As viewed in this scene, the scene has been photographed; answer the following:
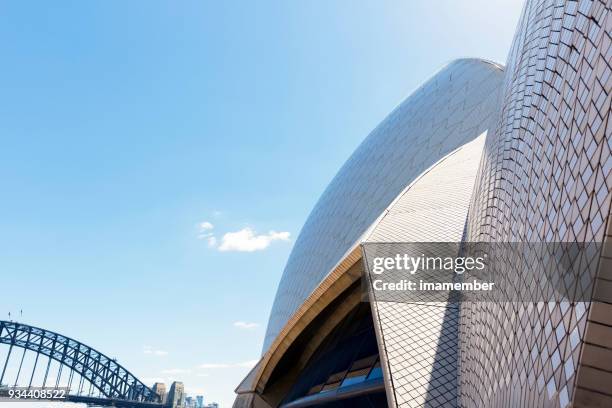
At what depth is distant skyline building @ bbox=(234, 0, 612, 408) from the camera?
18.8ft

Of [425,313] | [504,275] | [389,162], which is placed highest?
[389,162]

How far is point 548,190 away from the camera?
289 inches

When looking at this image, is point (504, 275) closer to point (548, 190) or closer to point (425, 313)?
point (548, 190)

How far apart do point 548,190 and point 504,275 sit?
2.72 m

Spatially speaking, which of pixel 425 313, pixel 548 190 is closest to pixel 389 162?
pixel 425 313

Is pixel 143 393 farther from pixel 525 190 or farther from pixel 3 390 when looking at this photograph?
pixel 525 190

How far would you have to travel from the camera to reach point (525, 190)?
28.4 feet

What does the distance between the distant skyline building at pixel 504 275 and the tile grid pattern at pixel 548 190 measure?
0.03 meters

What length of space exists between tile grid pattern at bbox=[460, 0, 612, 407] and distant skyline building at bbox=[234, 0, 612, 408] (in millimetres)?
28

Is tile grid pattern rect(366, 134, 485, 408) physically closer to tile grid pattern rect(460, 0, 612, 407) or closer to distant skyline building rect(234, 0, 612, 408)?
distant skyline building rect(234, 0, 612, 408)

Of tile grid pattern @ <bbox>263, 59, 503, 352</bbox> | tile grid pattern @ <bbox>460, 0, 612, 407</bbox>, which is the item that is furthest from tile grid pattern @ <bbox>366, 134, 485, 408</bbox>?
tile grid pattern @ <bbox>263, 59, 503, 352</bbox>

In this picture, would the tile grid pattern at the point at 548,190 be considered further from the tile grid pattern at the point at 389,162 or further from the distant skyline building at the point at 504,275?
the tile grid pattern at the point at 389,162

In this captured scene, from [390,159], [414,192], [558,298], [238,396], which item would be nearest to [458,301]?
[414,192]

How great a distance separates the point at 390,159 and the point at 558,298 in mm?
25012
